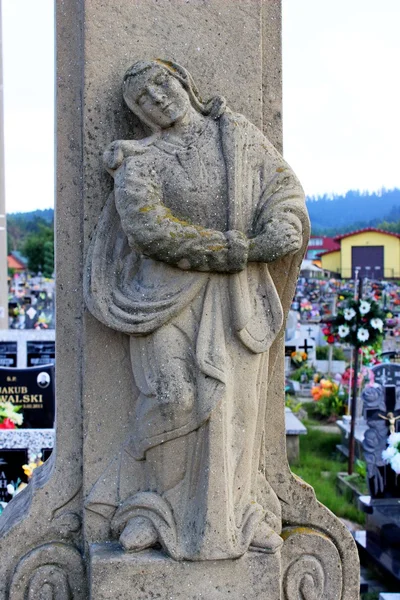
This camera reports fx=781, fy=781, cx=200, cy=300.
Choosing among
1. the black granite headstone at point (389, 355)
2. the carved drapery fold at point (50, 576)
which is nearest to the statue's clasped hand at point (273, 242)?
the carved drapery fold at point (50, 576)

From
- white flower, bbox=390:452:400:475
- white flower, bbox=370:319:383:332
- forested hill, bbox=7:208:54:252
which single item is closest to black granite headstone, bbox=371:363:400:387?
white flower, bbox=370:319:383:332

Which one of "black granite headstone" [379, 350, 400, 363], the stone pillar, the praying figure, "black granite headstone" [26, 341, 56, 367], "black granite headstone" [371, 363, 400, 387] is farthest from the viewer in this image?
the stone pillar

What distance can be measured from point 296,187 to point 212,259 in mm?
507

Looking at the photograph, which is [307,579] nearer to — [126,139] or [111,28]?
[126,139]

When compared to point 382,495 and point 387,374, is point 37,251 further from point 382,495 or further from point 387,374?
point 382,495

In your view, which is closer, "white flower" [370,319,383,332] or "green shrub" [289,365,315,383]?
"white flower" [370,319,383,332]

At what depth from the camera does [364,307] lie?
1070cm

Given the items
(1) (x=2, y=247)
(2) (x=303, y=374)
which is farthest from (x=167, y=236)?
(1) (x=2, y=247)

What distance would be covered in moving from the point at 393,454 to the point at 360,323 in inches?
158

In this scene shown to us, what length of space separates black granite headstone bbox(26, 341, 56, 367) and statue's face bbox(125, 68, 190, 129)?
9.61 meters

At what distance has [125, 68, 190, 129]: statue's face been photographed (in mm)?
3174

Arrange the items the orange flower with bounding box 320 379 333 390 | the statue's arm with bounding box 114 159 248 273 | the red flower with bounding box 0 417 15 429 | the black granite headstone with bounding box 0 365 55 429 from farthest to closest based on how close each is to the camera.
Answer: the orange flower with bounding box 320 379 333 390, the black granite headstone with bounding box 0 365 55 429, the red flower with bounding box 0 417 15 429, the statue's arm with bounding box 114 159 248 273

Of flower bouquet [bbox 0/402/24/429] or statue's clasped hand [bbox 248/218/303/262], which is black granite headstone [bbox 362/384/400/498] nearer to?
flower bouquet [bbox 0/402/24/429]

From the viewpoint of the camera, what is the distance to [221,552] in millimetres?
3133
